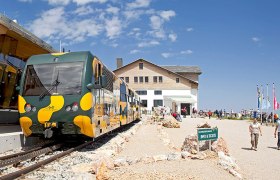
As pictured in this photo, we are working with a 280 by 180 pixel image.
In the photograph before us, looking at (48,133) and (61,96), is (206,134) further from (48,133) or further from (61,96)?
(48,133)

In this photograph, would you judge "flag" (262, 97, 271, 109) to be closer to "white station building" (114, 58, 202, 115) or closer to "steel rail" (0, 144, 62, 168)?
"white station building" (114, 58, 202, 115)

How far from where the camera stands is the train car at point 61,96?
11.7 meters

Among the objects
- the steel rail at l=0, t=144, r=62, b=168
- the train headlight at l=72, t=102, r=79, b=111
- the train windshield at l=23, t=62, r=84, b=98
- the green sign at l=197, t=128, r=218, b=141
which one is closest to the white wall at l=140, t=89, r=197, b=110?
the green sign at l=197, t=128, r=218, b=141

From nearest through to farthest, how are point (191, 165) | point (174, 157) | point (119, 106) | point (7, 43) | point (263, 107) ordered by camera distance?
point (191, 165), point (174, 157), point (7, 43), point (119, 106), point (263, 107)

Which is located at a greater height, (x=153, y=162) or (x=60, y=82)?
(x=60, y=82)

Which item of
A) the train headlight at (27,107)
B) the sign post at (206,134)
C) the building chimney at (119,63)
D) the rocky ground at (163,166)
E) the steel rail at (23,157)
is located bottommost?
the rocky ground at (163,166)

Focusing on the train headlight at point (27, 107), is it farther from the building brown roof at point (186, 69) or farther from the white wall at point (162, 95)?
the building brown roof at point (186, 69)

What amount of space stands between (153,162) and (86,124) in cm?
304

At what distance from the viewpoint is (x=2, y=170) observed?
8.23 m

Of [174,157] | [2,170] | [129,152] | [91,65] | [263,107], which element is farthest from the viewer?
[263,107]

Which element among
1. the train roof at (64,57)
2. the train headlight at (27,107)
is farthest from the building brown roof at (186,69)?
the train headlight at (27,107)

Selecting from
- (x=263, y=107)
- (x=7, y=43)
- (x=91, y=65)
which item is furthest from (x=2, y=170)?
(x=263, y=107)

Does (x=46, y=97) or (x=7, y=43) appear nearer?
(x=46, y=97)

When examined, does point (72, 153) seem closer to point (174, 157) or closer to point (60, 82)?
point (60, 82)
